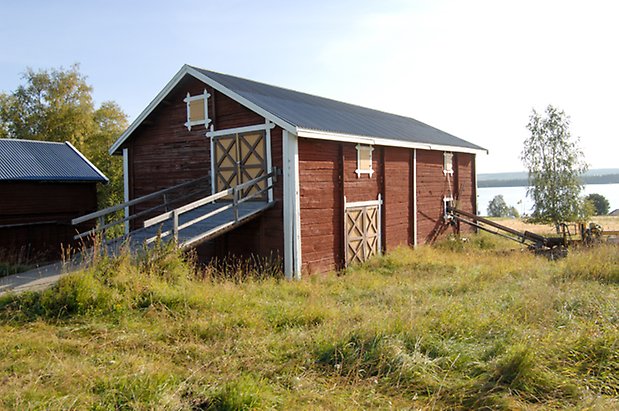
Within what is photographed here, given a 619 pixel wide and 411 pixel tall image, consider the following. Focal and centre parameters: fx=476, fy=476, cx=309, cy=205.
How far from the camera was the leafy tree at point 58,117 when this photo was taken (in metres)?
32.4

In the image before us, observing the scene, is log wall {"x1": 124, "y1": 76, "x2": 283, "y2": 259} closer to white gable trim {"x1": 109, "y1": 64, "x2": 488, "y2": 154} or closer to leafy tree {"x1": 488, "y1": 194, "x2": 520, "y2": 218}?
white gable trim {"x1": 109, "y1": 64, "x2": 488, "y2": 154}

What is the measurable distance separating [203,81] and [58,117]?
24.0m

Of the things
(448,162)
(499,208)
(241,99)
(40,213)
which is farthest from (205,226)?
(499,208)

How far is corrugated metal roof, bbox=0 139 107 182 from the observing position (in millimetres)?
17391

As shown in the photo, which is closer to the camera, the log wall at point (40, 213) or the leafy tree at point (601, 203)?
the log wall at point (40, 213)

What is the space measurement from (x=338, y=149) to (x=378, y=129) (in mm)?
3411

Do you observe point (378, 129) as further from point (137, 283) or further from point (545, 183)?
point (545, 183)

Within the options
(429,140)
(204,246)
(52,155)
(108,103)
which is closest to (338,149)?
(204,246)

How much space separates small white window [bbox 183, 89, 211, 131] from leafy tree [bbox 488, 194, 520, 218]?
5996 cm

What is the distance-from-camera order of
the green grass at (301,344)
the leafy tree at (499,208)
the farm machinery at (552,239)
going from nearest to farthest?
the green grass at (301,344)
the farm machinery at (552,239)
the leafy tree at (499,208)

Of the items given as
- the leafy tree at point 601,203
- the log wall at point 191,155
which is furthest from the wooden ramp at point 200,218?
the leafy tree at point 601,203

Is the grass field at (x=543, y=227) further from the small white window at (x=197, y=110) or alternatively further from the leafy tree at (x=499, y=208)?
the leafy tree at (x=499, y=208)

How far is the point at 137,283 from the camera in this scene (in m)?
7.89

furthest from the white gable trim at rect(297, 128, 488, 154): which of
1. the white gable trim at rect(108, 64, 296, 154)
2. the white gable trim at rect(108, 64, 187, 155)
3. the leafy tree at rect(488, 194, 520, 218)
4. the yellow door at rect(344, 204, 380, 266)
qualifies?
the leafy tree at rect(488, 194, 520, 218)
